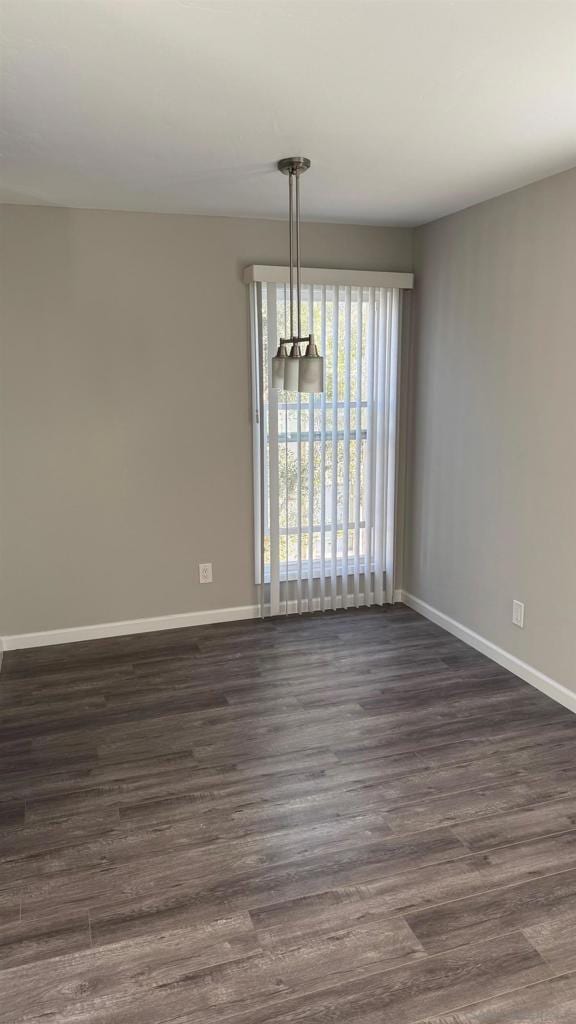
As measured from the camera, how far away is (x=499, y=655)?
144 inches

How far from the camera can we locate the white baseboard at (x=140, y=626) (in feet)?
12.9

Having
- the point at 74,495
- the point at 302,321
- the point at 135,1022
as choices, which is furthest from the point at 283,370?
the point at 135,1022

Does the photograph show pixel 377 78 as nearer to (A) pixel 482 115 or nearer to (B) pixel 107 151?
(A) pixel 482 115

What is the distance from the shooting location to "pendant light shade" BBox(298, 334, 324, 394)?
2.95m

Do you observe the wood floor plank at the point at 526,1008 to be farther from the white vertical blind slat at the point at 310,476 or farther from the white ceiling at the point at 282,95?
the white vertical blind slat at the point at 310,476

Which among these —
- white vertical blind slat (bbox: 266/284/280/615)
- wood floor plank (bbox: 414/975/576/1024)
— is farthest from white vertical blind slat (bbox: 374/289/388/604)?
wood floor plank (bbox: 414/975/576/1024)

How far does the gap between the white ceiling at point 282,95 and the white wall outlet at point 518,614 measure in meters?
1.97

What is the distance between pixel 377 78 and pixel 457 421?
213cm

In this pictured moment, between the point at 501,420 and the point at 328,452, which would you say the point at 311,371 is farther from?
the point at 328,452

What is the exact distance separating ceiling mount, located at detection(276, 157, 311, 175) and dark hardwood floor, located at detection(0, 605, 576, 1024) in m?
2.31

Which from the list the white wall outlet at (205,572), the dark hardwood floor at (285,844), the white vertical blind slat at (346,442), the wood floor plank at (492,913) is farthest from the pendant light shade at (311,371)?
the wood floor plank at (492,913)

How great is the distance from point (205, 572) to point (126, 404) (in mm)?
1083

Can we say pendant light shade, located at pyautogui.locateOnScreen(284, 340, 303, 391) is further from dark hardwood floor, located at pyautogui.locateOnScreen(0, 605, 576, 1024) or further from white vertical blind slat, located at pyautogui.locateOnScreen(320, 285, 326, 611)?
dark hardwood floor, located at pyautogui.locateOnScreen(0, 605, 576, 1024)

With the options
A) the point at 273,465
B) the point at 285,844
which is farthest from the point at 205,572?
the point at 285,844
